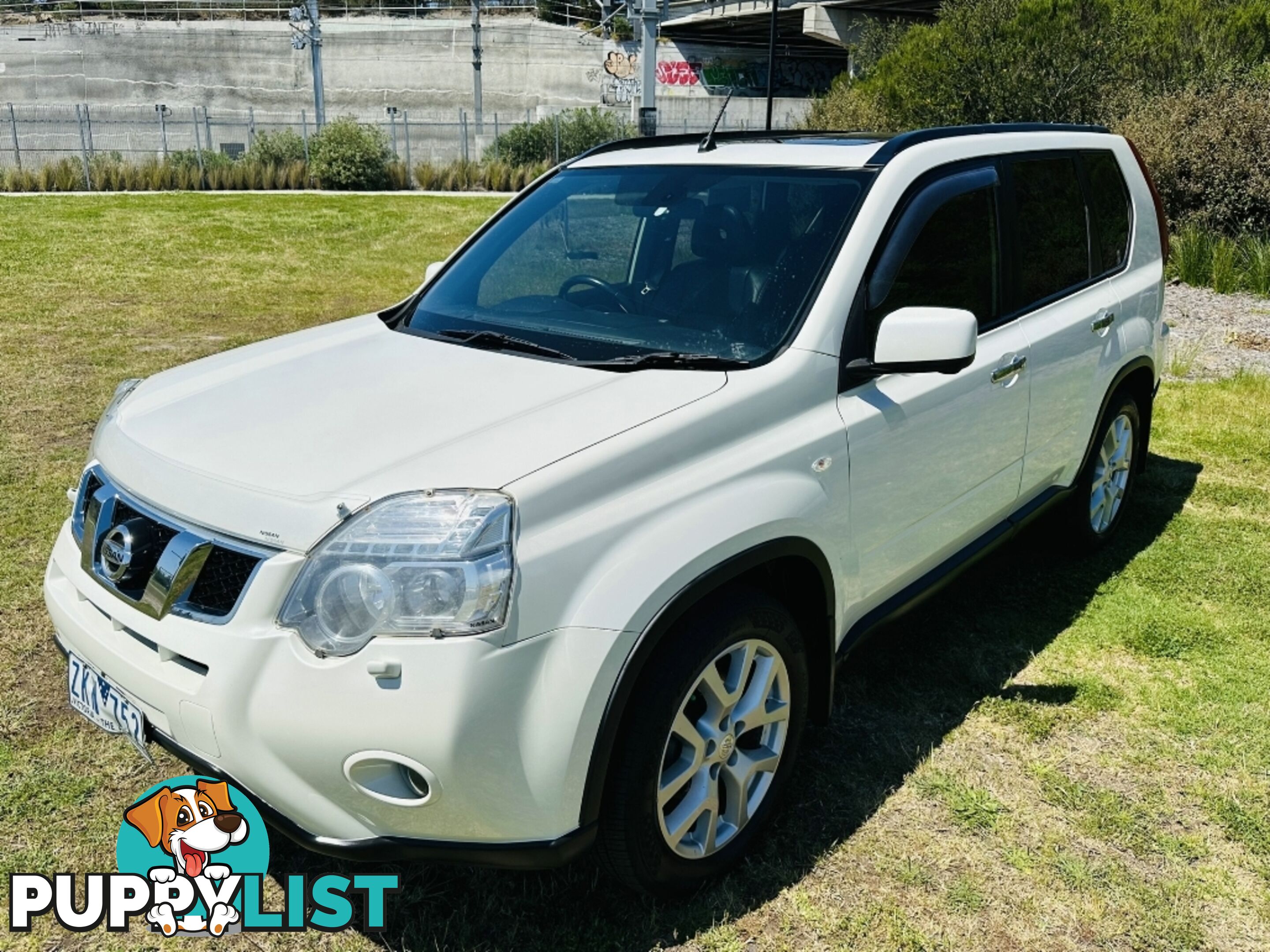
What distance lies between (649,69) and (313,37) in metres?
34.8

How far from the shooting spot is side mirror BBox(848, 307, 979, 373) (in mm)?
2869

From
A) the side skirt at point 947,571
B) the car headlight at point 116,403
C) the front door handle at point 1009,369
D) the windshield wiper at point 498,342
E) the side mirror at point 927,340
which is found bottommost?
the side skirt at point 947,571

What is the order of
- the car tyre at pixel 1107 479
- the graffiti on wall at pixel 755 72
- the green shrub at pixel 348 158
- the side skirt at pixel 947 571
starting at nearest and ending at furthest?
the side skirt at pixel 947 571 → the car tyre at pixel 1107 479 → the green shrub at pixel 348 158 → the graffiti on wall at pixel 755 72

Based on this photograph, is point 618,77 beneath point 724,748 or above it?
above

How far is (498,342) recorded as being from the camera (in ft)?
10.8

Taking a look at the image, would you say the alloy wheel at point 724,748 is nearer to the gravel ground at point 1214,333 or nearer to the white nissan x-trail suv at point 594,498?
the white nissan x-trail suv at point 594,498

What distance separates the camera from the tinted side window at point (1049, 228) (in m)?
3.96

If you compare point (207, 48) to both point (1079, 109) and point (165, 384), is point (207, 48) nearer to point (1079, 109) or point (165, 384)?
point (1079, 109)

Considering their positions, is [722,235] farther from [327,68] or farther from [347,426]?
[327,68]

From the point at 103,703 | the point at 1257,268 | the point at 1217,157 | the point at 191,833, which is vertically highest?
the point at 1217,157

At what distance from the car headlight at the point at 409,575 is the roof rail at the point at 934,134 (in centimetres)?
183

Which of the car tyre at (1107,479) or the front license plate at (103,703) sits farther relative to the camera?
the car tyre at (1107,479)

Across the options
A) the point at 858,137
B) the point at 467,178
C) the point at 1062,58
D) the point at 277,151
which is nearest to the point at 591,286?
the point at 858,137

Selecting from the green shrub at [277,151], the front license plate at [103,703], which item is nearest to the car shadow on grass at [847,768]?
the front license plate at [103,703]
